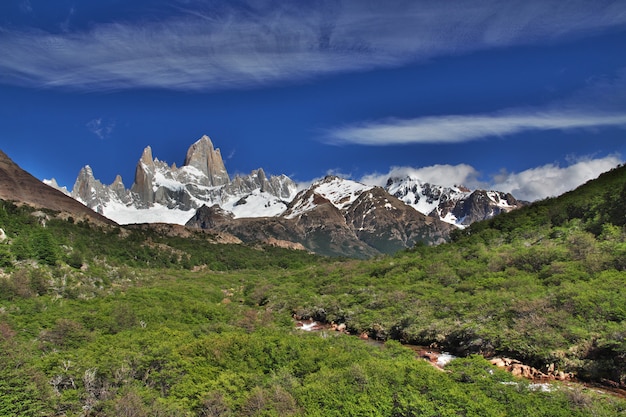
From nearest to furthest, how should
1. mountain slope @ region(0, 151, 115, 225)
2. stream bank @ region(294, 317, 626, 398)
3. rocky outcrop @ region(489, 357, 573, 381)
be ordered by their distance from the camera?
stream bank @ region(294, 317, 626, 398), rocky outcrop @ region(489, 357, 573, 381), mountain slope @ region(0, 151, 115, 225)

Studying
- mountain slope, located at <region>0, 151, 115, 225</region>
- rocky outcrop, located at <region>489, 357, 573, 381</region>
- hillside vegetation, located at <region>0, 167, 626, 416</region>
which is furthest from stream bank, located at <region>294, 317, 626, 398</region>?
mountain slope, located at <region>0, 151, 115, 225</region>

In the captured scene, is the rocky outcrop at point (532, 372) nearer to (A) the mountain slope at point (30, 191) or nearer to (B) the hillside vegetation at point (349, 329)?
(B) the hillside vegetation at point (349, 329)

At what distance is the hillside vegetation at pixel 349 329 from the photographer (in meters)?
26.8

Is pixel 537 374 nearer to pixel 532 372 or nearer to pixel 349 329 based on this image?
pixel 532 372

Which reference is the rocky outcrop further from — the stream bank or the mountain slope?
the mountain slope

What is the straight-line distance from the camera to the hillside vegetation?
26.8 metres

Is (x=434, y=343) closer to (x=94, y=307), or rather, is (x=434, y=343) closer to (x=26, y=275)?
(x=94, y=307)

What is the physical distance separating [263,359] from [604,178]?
94.2 meters

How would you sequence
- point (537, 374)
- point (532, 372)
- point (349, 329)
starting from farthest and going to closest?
1. point (349, 329)
2. point (532, 372)
3. point (537, 374)

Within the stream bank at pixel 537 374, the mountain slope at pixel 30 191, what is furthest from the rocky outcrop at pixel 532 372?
the mountain slope at pixel 30 191

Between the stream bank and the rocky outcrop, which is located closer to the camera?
the stream bank

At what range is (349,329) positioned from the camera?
6194cm

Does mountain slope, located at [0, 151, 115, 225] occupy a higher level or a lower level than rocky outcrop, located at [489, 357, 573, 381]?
higher

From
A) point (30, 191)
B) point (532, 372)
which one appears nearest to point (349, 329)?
point (532, 372)
